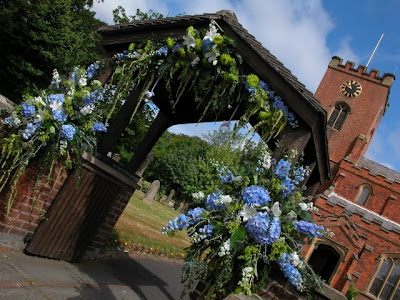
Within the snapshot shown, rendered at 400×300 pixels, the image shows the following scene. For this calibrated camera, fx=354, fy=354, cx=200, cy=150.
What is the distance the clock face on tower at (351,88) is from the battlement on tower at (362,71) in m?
1.03

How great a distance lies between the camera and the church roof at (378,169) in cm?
2848

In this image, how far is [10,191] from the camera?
4797 millimetres

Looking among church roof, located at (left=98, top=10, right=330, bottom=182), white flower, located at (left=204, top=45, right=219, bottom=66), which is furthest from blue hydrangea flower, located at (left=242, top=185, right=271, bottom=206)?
white flower, located at (left=204, top=45, right=219, bottom=66)

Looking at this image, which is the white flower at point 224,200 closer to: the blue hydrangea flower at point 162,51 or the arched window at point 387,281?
the blue hydrangea flower at point 162,51

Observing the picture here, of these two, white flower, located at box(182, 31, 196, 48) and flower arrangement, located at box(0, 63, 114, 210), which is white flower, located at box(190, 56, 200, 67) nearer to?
white flower, located at box(182, 31, 196, 48)

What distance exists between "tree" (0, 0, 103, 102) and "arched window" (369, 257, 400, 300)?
20964 millimetres

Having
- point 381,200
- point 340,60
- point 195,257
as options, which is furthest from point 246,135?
point 340,60

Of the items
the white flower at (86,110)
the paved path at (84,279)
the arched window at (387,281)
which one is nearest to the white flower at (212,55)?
the white flower at (86,110)

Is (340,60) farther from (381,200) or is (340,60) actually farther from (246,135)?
(246,135)

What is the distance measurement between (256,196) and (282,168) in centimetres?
50

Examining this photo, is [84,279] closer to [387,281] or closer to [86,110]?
[86,110]

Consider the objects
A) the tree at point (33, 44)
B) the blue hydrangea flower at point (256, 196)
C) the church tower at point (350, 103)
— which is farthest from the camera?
the church tower at point (350, 103)

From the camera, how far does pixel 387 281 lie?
20.6 meters

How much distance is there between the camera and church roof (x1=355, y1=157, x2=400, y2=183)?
28.5m
